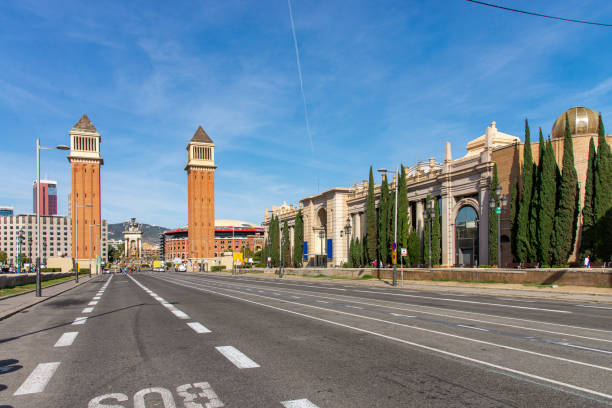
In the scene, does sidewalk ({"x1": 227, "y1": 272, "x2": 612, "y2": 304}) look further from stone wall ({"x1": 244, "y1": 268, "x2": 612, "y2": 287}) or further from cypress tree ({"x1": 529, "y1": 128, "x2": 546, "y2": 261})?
cypress tree ({"x1": 529, "y1": 128, "x2": 546, "y2": 261})

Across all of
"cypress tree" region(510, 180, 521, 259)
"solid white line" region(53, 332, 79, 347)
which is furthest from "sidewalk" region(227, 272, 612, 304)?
"solid white line" region(53, 332, 79, 347)

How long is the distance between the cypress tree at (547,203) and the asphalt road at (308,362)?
2824cm

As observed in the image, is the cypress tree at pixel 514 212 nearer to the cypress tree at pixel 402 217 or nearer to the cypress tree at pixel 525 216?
the cypress tree at pixel 525 216

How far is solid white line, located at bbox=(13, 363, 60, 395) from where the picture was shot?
21.5 ft

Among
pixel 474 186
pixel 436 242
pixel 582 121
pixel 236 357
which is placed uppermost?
pixel 582 121

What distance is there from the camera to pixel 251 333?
37.9 ft

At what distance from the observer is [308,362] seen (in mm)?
8125

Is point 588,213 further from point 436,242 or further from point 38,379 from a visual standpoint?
point 38,379

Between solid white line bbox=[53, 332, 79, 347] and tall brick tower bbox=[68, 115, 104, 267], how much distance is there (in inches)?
5066

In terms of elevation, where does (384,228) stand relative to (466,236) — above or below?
above

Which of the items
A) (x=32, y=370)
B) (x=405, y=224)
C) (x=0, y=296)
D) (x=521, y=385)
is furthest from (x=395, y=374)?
(x=405, y=224)

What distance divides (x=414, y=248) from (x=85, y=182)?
356ft

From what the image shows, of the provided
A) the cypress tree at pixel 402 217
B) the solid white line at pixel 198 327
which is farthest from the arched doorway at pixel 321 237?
the solid white line at pixel 198 327

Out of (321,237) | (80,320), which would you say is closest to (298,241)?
(321,237)
